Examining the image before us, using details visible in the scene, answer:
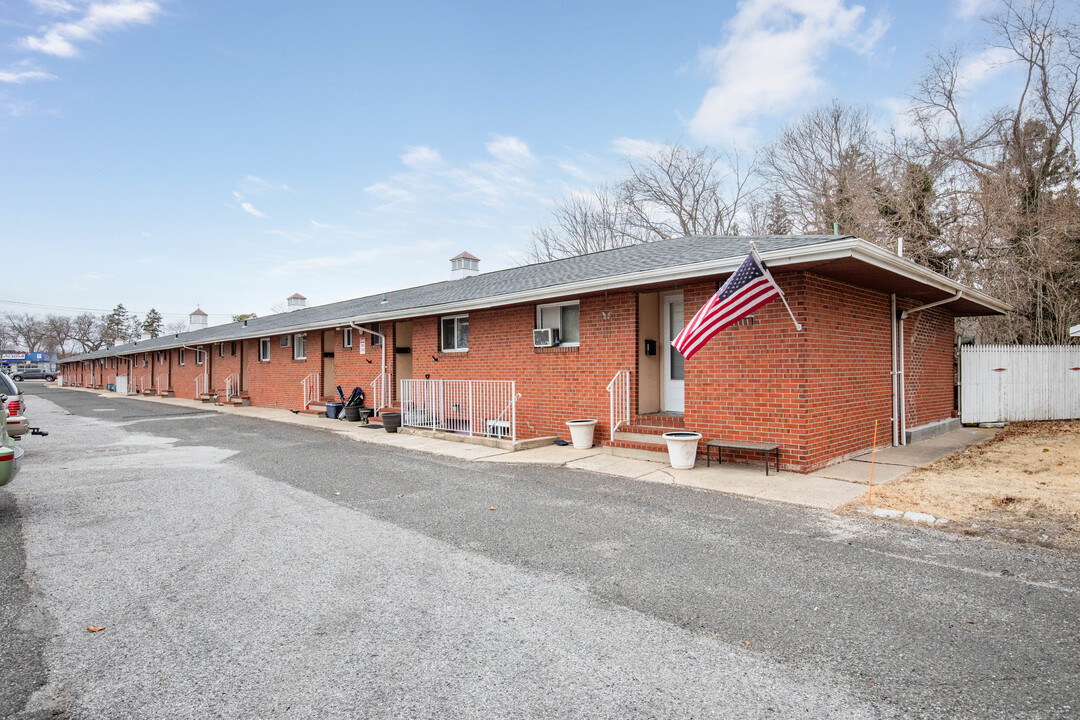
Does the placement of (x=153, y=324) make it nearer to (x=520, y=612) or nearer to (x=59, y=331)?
(x=59, y=331)

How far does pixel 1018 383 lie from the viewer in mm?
12867

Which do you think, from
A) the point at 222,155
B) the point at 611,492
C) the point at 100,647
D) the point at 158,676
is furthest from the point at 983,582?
the point at 222,155

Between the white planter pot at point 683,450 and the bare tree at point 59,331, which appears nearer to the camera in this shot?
the white planter pot at point 683,450

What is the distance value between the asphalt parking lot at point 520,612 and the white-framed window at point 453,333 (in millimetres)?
6910

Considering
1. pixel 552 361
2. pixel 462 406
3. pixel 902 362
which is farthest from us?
pixel 462 406

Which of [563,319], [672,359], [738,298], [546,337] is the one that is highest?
[563,319]

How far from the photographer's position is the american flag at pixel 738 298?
252 inches

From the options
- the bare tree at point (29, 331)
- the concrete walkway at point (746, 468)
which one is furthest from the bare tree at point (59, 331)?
the concrete walkway at point (746, 468)

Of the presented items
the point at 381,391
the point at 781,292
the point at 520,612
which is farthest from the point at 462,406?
the point at 520,612

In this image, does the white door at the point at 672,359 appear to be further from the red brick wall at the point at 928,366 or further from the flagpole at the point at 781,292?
the red brick wall at the point at 928,366

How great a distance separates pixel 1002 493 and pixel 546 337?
6907 millimetres

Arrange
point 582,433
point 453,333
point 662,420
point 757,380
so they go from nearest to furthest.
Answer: point 757,380, point 662,420, point 582,433, point 453,333

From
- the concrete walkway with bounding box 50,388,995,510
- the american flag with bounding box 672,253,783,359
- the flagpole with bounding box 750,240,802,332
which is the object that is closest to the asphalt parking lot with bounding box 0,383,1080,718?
the concrete walkway with bounding box 50,388,995,510

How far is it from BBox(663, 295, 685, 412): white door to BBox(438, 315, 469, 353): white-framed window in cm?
482
